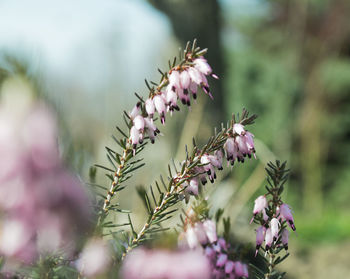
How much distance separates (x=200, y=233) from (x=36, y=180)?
0.31 metres

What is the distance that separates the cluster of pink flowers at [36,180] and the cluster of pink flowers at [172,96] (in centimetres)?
26

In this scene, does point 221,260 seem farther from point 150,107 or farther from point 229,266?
point 150,107

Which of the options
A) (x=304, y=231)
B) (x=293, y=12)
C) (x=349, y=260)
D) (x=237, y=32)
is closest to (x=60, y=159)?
(x=349, y=260)

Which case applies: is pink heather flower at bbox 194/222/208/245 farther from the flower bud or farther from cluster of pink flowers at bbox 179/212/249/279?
the flower bud

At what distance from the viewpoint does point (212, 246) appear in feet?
1.98

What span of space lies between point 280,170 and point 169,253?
0.21 metres

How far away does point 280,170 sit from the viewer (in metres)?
0.59

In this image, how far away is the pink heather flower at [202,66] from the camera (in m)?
0.53

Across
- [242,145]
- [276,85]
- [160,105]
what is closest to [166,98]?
[160,105]

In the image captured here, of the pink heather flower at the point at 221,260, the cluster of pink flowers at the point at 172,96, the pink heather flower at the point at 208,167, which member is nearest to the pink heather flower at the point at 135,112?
the cluster of pink flowers at the point at 172,96

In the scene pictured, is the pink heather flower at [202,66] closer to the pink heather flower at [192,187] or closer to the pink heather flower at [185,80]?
the pink heather flower at [185,80]

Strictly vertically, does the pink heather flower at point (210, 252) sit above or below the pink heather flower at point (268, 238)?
below

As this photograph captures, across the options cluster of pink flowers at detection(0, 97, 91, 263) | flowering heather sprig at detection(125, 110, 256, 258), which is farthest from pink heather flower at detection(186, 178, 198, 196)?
cluster of pink flowers at detection(0, 97, 91, 263)

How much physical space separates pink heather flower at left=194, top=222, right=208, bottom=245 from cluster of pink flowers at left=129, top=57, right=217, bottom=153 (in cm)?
12
